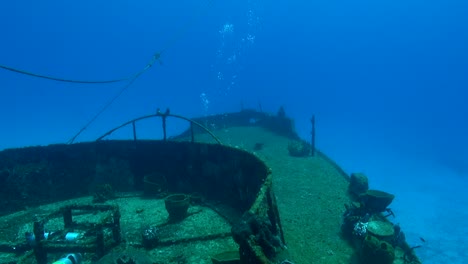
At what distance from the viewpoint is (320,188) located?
12.4 metres

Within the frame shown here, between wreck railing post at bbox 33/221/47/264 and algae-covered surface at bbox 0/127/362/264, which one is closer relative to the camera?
wreck railing post at bbox 33/221/47/264

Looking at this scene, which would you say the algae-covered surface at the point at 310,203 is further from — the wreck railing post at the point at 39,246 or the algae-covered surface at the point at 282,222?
the wreck railing post at the point at 39,246

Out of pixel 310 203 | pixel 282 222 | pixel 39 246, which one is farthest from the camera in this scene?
pixel 310 203

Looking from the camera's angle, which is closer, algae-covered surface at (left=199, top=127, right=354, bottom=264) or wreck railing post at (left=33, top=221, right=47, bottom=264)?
wreck railing post at (left=33, top=221, right=47, bottom=264)

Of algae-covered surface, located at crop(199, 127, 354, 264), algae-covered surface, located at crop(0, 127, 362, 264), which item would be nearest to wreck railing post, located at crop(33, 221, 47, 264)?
algae-covered surface, located at crop(0, 127, 362, 264)

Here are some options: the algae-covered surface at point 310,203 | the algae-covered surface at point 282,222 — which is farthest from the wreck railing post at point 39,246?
the algae-covered surface at point 310,203

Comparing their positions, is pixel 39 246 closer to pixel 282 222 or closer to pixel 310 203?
pixel 282 222

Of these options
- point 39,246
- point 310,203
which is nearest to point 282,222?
point 310,203

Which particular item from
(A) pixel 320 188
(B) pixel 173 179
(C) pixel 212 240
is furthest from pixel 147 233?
(A) pixel 320 188

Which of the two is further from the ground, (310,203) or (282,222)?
(310,203)

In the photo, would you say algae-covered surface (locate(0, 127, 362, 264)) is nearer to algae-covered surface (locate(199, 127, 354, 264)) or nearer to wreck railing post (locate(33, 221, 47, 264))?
algae-covered surface (locate(199, 127, 354, 264))

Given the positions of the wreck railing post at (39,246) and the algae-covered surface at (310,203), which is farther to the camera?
the algae-covered surface at (310,203)

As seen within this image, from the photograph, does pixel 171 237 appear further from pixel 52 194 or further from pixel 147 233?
pixel 52 194

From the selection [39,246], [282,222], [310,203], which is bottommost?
[282,222]
